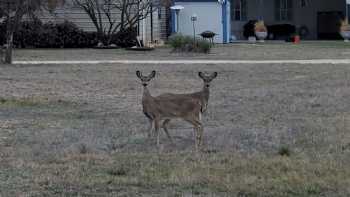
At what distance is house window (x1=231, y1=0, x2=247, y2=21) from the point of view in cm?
4956

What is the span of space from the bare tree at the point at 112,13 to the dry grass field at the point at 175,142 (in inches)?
683

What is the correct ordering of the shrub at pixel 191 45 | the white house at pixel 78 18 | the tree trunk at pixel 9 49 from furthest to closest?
the white house at pixel 78 18
the shrub at pixel 191 45
the tree trunk at pixel 9 49

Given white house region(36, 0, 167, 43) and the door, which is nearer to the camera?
white house region(36, 0, 167, 43)

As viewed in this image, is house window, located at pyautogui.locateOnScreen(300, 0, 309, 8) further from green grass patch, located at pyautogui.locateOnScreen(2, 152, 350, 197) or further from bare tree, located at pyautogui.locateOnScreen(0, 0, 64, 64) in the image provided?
green grass patch, located at pyautogui.locateOnScreen(2, 152, 350, 197)

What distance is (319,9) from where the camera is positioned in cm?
5000

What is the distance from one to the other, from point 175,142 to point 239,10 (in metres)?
40.4

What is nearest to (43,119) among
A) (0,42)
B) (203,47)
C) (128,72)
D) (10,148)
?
(10,148)

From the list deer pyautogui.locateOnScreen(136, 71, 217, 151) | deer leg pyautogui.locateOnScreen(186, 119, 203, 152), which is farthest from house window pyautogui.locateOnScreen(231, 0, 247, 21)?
deer leg pyautogui.locateOnScreen(186, 119, 203, 152)

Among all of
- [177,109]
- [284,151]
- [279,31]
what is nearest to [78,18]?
[279,31]

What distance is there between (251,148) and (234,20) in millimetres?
40421

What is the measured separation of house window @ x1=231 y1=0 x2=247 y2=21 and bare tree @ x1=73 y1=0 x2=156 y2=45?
43.5 ft

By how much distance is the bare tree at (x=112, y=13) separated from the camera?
117ft

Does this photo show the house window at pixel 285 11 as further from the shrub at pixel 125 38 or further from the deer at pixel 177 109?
the deer at pixel 177 109

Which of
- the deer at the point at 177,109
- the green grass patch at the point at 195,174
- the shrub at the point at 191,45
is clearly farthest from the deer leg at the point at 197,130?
the shrub at the point at 191,45
